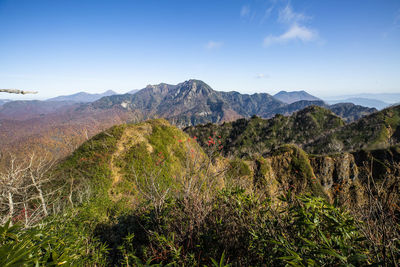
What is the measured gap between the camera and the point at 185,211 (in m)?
3.52

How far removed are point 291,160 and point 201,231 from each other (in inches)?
1202

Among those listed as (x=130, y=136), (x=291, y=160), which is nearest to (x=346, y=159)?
(x=291, y=160)

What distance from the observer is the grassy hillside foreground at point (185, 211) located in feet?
6.11

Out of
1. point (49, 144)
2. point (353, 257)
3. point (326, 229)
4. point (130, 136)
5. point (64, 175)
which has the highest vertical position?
point (353, 257)

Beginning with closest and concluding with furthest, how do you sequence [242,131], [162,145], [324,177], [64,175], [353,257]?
1. [353,257]
2. [64,175]
3. [162,145]
4. [324,177]
5. [242,131]

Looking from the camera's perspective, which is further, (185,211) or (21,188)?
(21,188)

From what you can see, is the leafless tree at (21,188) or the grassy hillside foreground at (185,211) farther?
the leafless tree at (21,188)

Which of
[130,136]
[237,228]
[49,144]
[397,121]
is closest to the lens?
[237,228]

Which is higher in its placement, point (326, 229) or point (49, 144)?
point (326, 229)

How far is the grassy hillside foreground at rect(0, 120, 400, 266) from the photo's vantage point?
1861 mm

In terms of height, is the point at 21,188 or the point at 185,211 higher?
the point at 21,188

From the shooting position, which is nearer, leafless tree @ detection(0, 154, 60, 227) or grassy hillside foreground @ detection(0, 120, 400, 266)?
grassy hillside foreground @ detection(0, 120, 400, 266)

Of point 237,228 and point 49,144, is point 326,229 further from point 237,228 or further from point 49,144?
point 49,144

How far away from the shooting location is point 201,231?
3.17 m
